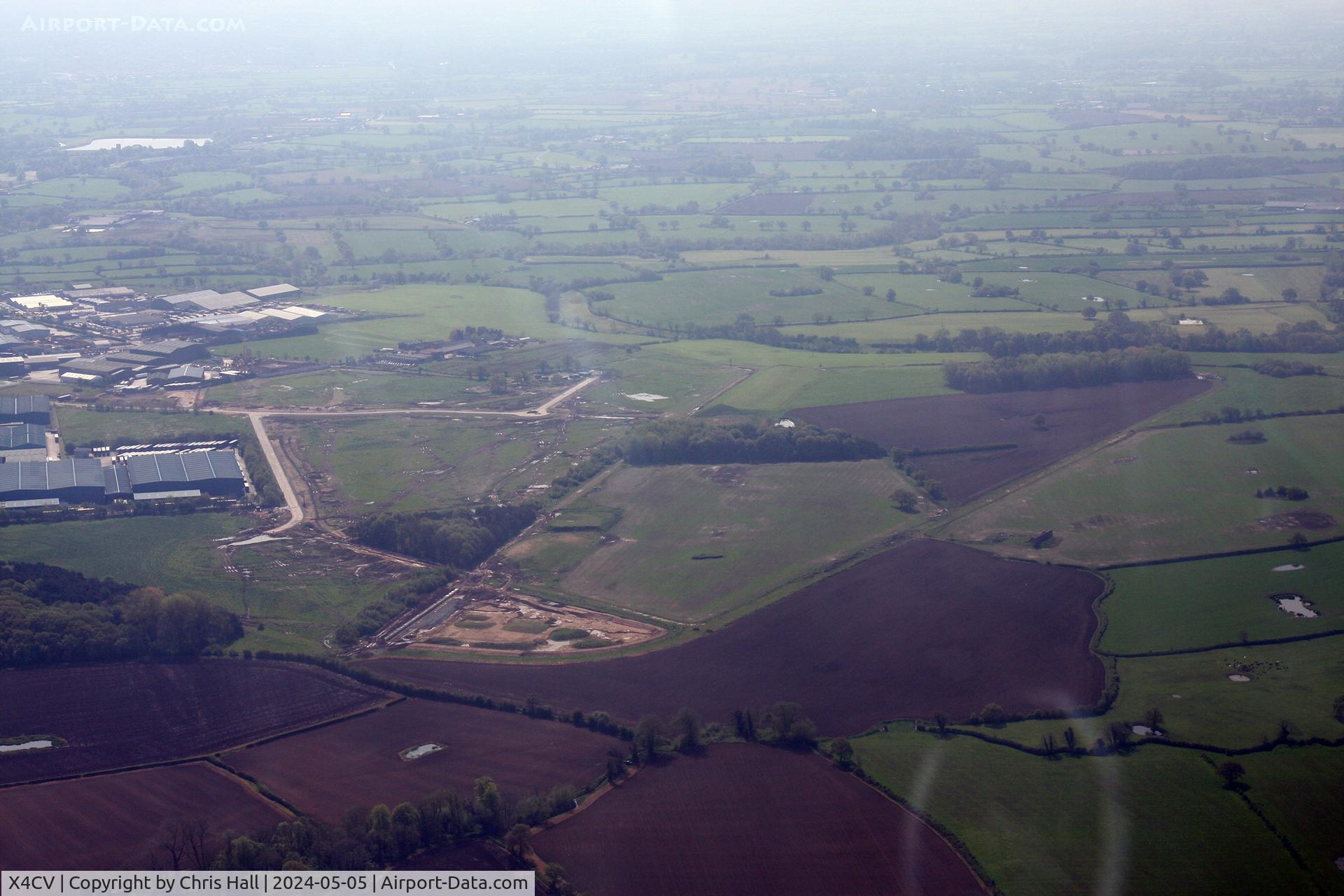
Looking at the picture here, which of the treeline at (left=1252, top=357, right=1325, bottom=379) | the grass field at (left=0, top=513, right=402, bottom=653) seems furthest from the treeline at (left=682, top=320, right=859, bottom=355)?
the grass field at (left=0, top=513, right=402, bottom=653)

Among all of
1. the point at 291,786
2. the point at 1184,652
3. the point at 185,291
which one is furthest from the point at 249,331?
the point at 1184,652

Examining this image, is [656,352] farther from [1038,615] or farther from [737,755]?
[737,755]

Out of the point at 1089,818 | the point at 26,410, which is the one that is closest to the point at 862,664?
the point at 1089,818

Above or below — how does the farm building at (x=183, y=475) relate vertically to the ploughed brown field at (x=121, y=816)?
above

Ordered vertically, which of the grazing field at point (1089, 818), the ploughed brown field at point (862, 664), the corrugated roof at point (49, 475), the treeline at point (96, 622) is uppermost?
the corrugated roof at point (49, 475)

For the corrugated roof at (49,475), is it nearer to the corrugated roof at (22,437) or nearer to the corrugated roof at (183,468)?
the corrugated roof at (183,468)

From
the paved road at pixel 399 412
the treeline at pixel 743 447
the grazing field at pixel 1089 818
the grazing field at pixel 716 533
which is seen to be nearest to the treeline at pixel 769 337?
the paved road at pixel 399 412
